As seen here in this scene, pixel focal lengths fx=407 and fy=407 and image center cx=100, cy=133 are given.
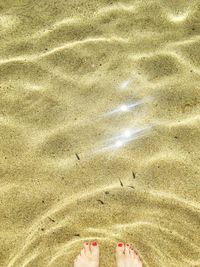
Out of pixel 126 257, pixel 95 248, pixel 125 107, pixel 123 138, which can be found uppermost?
pixel 125 107

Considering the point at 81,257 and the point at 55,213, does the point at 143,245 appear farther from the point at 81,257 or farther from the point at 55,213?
the point at 55,213

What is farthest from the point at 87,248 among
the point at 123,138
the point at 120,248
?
the point at 123,138

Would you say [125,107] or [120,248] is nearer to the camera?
[120,248]

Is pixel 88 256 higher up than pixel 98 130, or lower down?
lower down

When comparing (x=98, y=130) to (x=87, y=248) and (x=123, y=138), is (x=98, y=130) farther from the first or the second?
(x=87, y=248)

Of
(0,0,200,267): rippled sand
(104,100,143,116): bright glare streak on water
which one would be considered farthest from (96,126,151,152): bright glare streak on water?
(104,100,143,116): bright glare streak on water

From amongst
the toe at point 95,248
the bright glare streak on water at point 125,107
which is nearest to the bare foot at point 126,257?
the toe at point 95,248

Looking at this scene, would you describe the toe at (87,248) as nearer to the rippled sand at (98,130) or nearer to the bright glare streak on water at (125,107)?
the rippled sand at (98,130)

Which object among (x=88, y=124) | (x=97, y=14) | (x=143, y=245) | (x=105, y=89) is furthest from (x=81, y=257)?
(x=97, y=14)

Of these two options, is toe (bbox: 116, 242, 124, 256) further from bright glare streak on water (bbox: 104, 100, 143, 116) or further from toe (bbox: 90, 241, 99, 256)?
bright glare streak on water (bbox: 104, 100, 143, 116)
